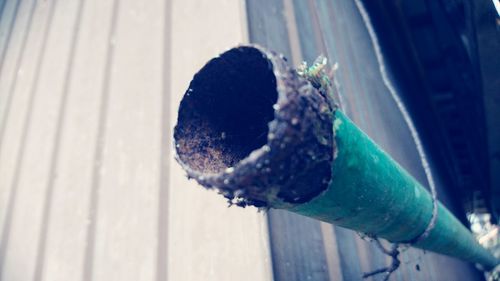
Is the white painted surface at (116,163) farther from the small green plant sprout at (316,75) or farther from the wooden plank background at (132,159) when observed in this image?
the small green plant sprout at (316,75)

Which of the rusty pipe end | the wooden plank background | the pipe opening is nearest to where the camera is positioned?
the rusty pipe end

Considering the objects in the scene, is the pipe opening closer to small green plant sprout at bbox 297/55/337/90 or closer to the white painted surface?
small green plant sprout at bbox 297/55/337/90

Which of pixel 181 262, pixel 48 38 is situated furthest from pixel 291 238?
pixel 48 38

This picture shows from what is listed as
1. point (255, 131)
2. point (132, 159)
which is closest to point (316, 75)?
point (255, 131)

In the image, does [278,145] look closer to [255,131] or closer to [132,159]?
[255,131]

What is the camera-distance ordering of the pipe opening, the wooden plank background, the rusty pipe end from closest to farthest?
the rusty pipe end → the pipe opening → the wooden plank background

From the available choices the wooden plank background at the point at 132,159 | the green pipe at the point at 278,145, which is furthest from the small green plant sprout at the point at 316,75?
the wooden plank background at the point at 132,159

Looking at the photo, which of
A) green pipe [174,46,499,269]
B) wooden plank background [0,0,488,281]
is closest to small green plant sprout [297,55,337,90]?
green pipe [174,46,499,269]
